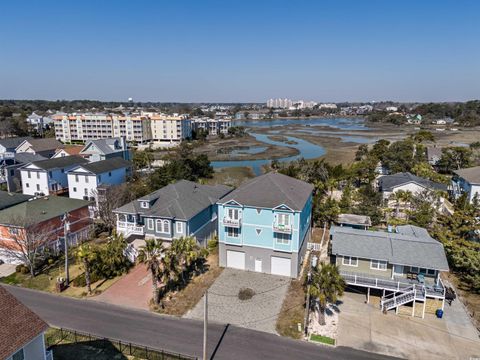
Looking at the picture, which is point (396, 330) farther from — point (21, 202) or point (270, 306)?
point (21, 202)

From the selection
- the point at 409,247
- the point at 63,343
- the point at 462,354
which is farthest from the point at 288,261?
the point at 63,343

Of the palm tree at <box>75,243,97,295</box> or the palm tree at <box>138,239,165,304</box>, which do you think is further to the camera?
Result: the palm tree at <box>75,243,97,295</box>

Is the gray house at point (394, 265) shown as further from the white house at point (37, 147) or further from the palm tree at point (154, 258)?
the white house at point (37, 147)

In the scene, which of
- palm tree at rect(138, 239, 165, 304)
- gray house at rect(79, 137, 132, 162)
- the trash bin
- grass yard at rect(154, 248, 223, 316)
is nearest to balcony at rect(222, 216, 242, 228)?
grass yard at rect(154, 248, 223, 316)

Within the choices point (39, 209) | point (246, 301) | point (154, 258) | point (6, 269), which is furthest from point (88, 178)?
point (246, 301)

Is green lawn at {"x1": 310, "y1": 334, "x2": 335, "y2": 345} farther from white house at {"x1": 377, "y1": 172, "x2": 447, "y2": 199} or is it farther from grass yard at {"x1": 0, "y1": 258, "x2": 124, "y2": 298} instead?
white house at {"x1": 377, "y1": 172, "x2": 447, "y2": 199}

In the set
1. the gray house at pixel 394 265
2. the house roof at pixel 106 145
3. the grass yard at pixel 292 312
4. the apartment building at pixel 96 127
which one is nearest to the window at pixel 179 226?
the grass yard at pixel 292 312
